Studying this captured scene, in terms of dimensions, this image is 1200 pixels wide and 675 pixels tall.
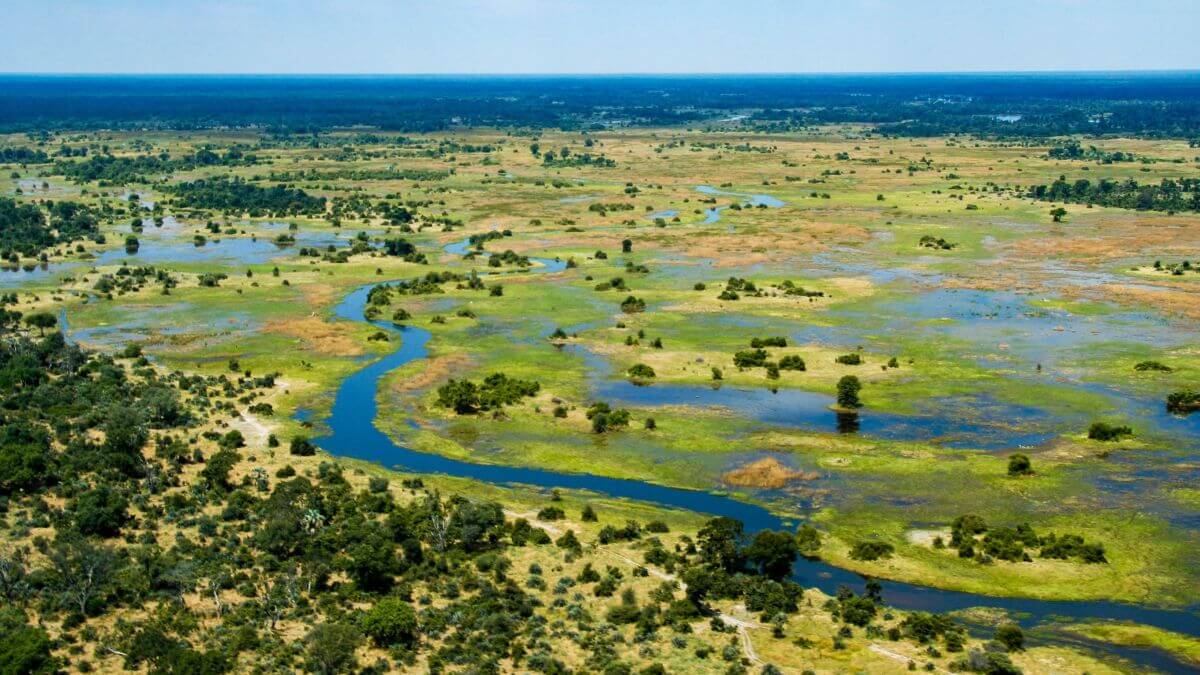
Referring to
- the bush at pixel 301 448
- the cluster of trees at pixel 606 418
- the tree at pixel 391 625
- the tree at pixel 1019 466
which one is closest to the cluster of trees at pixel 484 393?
the cluster of trees at pixel 606 418

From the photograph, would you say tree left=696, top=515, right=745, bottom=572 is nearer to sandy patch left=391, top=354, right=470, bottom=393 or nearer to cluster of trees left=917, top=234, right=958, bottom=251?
sandy patch left=391, top=354, right=470, bottom=393

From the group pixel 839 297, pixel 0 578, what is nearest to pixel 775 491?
pixel 0 578

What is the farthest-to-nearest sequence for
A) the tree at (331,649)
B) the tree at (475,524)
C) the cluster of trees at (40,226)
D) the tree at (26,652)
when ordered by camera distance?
the cluster of trees at (40,226), the tree at (475,524), the tree at (331,649), the tree at (26,652)

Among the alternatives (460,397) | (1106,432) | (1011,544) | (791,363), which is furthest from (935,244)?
(1011,544)

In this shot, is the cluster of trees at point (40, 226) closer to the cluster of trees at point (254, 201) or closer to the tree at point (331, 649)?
the cluster of trees at point (254, 201)

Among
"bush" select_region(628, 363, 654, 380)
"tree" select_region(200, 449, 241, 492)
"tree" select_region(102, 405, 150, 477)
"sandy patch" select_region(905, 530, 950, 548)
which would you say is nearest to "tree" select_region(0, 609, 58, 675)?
"tree" select_region(200, 449, 241, 492)
